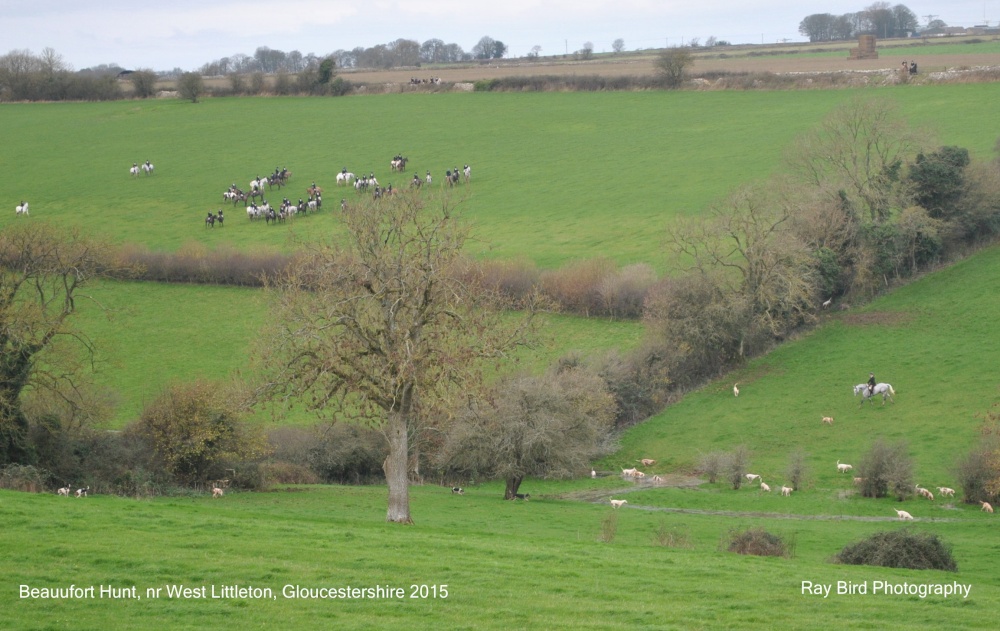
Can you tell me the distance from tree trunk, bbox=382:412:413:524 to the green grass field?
229cm

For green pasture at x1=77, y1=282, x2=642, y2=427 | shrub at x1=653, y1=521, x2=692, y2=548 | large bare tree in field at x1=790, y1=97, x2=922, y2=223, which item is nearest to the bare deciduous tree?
green pasture at x1=77, y1=282, x2=642, y2=427

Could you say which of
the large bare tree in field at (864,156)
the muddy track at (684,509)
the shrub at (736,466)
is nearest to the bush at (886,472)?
the muddy track at (684,509)

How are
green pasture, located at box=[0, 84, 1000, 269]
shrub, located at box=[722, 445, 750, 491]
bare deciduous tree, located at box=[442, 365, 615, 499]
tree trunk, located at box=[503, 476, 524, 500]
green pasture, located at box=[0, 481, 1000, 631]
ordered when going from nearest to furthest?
green pasture, located at box=[0, 481, 1000, 631] → bare deciduous tree, located at box=[442, 365, 615, 499] → tree trunk, located at box=[503, 476, 524, 500] → shrub, located at box=[722, 445, 750, 491] → green pasture, located at box=[0, 84, 1000, 269]

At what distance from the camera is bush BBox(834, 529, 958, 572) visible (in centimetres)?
2142

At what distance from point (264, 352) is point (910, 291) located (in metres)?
40.2

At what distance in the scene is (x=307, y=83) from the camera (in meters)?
118

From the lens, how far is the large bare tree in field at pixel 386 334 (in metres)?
24.8

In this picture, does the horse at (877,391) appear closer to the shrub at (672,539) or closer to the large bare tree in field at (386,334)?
the shrub at (672,539)

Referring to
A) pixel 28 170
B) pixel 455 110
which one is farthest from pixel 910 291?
pixel 28 170

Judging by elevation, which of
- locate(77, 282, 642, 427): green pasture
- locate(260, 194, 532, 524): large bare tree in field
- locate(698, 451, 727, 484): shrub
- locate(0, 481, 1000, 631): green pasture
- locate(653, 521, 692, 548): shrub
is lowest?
locate(698, 451, 727, 484): shrub

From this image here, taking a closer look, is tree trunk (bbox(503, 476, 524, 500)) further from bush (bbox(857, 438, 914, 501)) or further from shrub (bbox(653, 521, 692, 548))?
bush (bbox(857, 438, 914, 501))

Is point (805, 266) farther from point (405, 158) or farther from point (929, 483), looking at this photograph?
point (405, 158)

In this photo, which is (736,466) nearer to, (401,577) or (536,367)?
(536,367)

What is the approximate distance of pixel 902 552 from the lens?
2141cm
